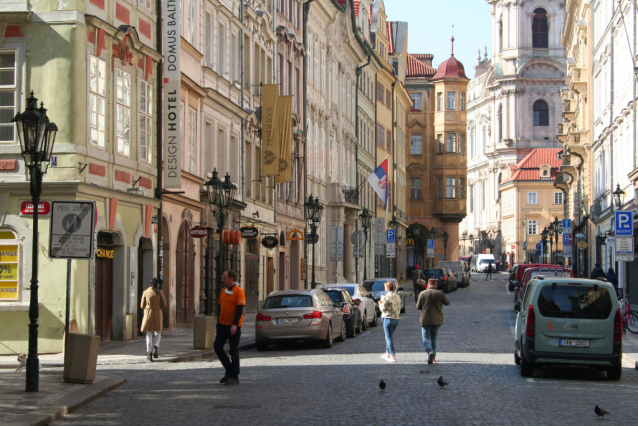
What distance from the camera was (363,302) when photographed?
3056cm

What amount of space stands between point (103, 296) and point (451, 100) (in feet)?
256

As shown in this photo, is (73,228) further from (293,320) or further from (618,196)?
(618,196)

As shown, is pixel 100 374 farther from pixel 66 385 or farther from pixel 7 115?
pixel 7 115

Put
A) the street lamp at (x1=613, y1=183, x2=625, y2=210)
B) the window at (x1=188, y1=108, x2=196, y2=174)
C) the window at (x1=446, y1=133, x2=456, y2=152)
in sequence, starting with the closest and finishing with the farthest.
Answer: the window at (x1=188, y1=108, x2=196, y2=174), the street lamp at (x1=613, y1=183, x2=625, y2=210), the window at (x1=446, y1=133, x2=456, y2=152)

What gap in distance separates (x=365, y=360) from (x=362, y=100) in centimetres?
4817

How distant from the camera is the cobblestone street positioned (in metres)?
12.3

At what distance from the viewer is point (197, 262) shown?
31000mm

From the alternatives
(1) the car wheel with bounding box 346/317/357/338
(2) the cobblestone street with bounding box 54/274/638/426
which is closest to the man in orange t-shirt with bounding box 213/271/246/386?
Answer: (2) the cobblestone street with bounding box 54/274/638/426

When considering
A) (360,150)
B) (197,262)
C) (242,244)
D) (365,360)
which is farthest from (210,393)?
(360,150)

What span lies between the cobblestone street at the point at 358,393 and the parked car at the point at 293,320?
384 millimetres

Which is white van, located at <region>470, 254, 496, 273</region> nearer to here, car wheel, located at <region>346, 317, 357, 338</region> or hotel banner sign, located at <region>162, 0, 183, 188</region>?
car wheel, located at <region>346, 317, 357, 338</region>

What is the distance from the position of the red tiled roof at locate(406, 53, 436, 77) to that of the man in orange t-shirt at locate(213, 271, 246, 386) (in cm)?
8807

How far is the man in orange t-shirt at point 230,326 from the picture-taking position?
1573 cm

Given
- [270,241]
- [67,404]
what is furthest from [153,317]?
[270,241]
